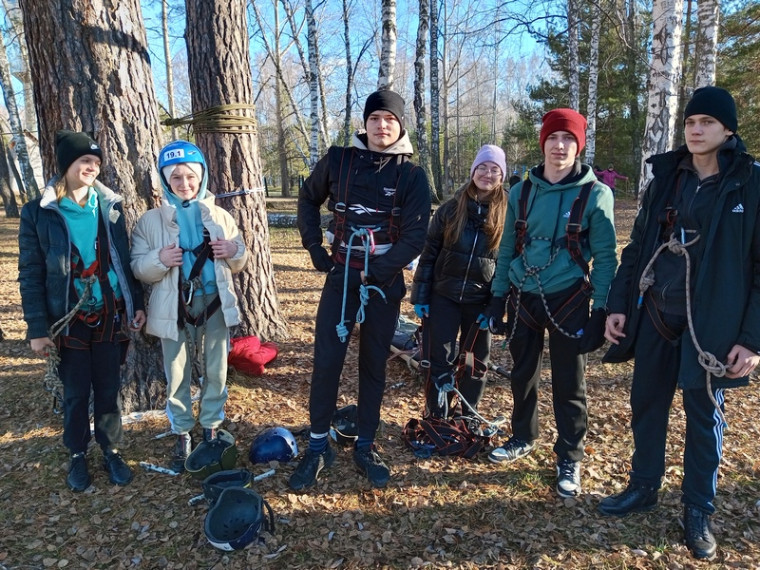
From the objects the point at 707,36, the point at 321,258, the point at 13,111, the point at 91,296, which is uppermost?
the point at 13,111

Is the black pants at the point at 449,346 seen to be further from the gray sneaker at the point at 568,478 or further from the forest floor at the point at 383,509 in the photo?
the gray sneaker at the point at 568,478

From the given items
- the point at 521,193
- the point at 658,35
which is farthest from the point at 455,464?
the point at 658,35

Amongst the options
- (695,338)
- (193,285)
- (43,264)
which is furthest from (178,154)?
(695,338)

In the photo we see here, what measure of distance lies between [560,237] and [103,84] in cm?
350

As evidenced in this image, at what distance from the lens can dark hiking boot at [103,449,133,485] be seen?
3338 millimetres

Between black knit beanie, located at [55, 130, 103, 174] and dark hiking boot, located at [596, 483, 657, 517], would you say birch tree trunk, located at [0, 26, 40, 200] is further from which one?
dark hiking boot, located at [596, 483, 657, 517]

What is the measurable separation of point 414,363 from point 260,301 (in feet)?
5.98

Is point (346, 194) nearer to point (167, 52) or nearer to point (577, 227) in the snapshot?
point (577, 227)

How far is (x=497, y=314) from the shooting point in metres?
3.43

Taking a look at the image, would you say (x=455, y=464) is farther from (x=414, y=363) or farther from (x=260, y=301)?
(x=260, y=301)

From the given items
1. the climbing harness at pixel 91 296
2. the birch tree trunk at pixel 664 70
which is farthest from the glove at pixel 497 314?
the birch tree trunk at pixel 664 70

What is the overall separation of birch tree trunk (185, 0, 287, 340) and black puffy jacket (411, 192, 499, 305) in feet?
7.65

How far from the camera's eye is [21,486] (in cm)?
335

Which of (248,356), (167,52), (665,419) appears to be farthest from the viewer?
(167,52)
